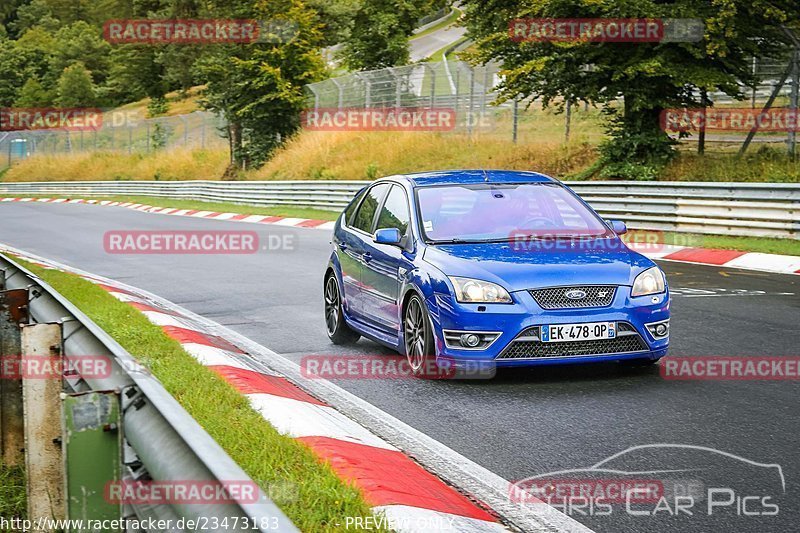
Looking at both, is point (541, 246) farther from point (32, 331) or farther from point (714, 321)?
point (32, 331)

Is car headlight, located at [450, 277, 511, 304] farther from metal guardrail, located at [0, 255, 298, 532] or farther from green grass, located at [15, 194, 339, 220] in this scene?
green grass, located at [15, 194, 339, 220]

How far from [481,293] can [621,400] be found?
1211 millimetres

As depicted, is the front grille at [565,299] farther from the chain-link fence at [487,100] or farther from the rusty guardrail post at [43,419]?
the chain-link fence at [487,100]

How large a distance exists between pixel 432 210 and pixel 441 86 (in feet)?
82.6

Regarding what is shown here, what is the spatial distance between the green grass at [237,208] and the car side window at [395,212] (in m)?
20.2

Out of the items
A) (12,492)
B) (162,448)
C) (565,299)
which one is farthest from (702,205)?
(162,448)

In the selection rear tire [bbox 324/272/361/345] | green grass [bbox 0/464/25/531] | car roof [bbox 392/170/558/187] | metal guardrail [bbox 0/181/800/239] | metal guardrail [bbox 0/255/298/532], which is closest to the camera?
metal guardrail [bbox 0/255/298/532]

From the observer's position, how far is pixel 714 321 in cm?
1058

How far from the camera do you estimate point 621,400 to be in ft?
23.9

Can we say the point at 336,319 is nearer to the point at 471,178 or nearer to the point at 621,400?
the point at 471,178

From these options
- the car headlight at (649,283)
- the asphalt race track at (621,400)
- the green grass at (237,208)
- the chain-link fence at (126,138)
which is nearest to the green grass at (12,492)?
the asphalt race track at (621,400)

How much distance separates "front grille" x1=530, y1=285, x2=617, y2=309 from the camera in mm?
7730

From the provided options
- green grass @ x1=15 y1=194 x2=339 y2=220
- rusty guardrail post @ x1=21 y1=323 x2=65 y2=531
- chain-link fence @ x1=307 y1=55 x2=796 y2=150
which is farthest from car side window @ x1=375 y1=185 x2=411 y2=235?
green grass @ x1=15 y1=194 x2=339 y2=220

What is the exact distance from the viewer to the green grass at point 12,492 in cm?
523
